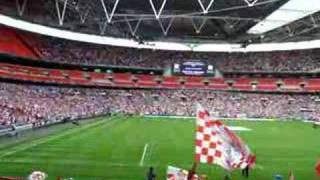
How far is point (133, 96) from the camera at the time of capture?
273 ft

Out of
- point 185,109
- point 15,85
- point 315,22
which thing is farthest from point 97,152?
point 185,109

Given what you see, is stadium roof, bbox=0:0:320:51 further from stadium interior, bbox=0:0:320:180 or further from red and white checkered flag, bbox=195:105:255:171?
red and white checkered flag, bbox=195:105:255:171

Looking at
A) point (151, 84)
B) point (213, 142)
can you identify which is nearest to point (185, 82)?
point (151, 84)

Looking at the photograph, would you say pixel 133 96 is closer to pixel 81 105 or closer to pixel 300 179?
pixel 81 105

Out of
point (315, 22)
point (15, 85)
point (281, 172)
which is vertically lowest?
point (281, 172)

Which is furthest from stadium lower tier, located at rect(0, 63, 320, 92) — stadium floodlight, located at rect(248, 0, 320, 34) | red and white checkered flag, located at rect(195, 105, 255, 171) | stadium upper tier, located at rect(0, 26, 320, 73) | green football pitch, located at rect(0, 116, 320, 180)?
red and white checkered flag, located at rect(195, 105, 255, 171)

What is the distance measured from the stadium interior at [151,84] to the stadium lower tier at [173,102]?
21 cm

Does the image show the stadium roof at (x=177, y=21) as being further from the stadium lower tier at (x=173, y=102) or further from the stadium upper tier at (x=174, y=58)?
the stadium lower tier at (x=173, y=102)

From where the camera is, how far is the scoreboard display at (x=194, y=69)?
84.8 meters

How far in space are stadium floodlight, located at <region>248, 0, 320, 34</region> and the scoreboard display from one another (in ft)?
80.7

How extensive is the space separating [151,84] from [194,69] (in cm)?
748

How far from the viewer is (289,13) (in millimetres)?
49938

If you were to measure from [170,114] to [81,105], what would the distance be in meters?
13.6

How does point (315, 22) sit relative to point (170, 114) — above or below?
above
